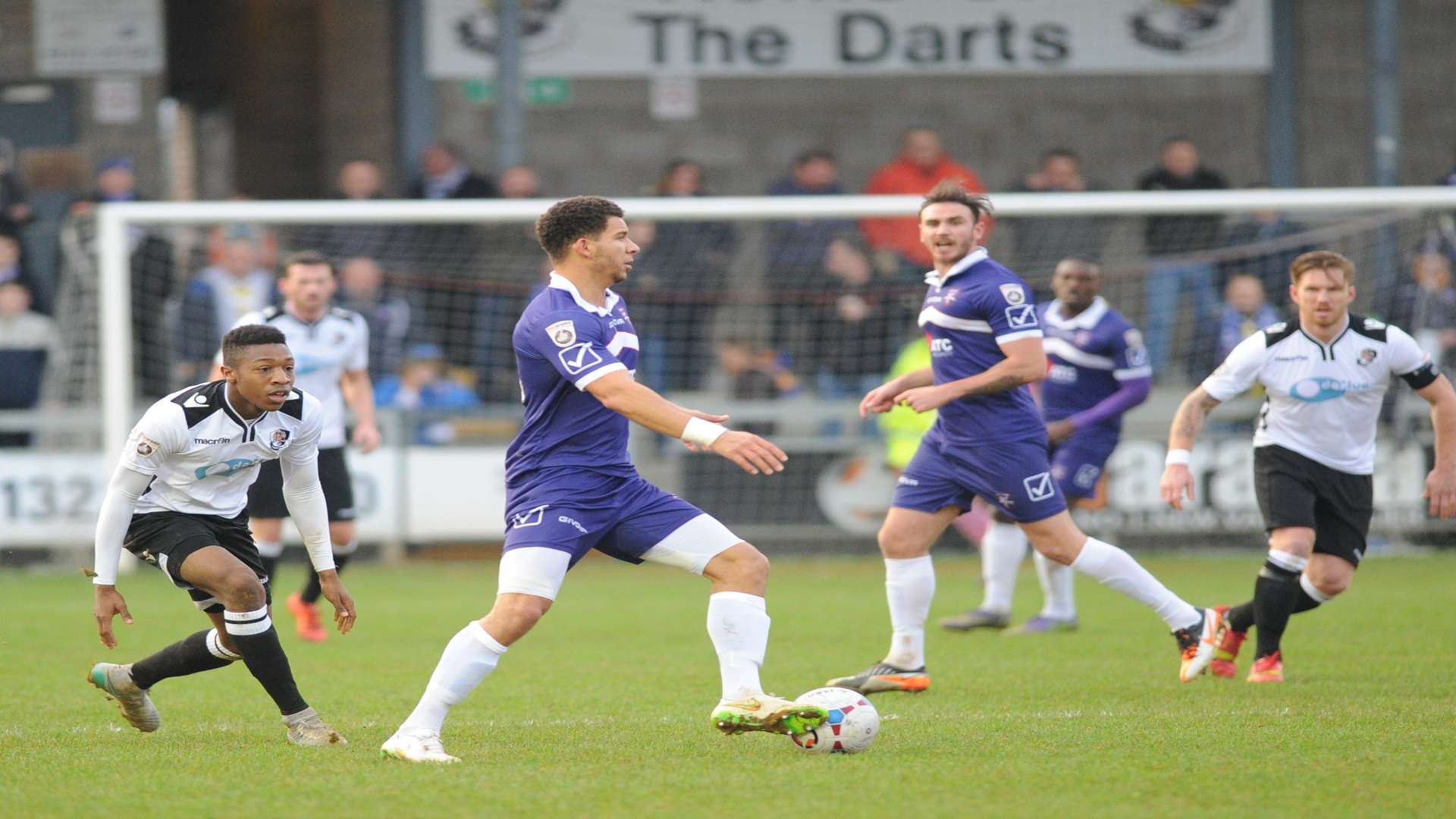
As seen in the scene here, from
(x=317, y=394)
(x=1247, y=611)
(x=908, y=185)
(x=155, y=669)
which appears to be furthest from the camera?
(x=908, y=185)

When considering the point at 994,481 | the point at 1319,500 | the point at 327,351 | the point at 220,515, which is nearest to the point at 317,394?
the point at 327,351

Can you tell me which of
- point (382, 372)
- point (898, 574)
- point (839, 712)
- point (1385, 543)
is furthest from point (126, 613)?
point (1385, 543)

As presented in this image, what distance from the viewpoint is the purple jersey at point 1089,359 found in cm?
955

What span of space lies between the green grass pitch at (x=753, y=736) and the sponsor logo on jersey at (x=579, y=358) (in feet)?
4.18

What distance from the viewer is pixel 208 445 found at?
6066mm

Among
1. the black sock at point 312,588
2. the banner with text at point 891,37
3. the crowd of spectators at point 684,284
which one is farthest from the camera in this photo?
the banner with text at point 891,37

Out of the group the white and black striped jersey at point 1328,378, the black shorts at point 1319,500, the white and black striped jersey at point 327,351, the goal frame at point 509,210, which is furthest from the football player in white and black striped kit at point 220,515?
the goal frame at point 509,210

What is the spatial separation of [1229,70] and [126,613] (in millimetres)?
13913

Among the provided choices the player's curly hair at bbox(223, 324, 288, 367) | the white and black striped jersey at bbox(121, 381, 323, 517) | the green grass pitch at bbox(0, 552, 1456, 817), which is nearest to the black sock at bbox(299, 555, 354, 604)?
the green grass pitch at bbox(0, 552, 1456, 817)

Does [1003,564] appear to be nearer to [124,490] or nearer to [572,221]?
[572,221]

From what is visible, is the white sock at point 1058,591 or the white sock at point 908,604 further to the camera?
the white sock at point 1058,591

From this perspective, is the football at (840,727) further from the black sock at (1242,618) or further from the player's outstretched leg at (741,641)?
the black sock at (1242,618)

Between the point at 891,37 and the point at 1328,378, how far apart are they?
1050 centimetres

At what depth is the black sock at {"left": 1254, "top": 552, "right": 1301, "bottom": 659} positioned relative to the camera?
736 centimetres
